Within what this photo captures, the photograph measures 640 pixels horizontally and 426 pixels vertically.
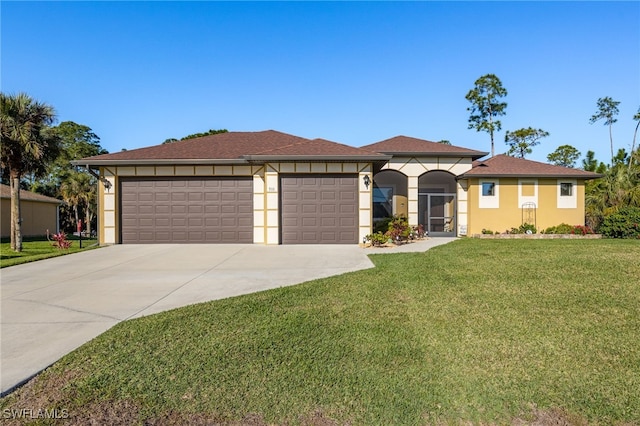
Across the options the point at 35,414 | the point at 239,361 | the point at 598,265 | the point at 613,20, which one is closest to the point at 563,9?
the point at 613,20

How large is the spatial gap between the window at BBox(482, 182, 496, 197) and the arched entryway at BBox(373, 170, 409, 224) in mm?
3617

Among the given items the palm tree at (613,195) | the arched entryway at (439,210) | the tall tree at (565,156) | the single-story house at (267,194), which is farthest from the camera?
the tall tree at (565,156)

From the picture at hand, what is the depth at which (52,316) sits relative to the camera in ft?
14.8

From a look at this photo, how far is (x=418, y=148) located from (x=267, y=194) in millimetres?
8003

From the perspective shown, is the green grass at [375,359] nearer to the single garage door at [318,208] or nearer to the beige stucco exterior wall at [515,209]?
the single garage door at [318,208]

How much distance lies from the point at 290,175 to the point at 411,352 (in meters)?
9.78

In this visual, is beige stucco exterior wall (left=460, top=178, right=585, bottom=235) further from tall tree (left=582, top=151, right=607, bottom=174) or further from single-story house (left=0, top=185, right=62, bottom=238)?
single-story house (left=0, top=185, right=62, bottom=238)

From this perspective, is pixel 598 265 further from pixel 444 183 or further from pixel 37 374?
pixel 444 183

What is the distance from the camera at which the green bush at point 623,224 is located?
12993mm

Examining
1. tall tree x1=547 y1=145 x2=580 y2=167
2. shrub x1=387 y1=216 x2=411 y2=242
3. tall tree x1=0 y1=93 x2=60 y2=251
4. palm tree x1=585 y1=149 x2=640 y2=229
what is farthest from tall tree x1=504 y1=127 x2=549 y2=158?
tall tree x1=0 y1=93 x2=60 y2=251

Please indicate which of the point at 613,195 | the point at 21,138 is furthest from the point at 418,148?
the point at 21,138

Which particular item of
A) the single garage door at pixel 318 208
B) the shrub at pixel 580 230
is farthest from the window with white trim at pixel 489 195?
the single garage door at pixel 318 208

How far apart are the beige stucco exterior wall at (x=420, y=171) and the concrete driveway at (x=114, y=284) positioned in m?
6.04

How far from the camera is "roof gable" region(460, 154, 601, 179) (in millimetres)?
14855
